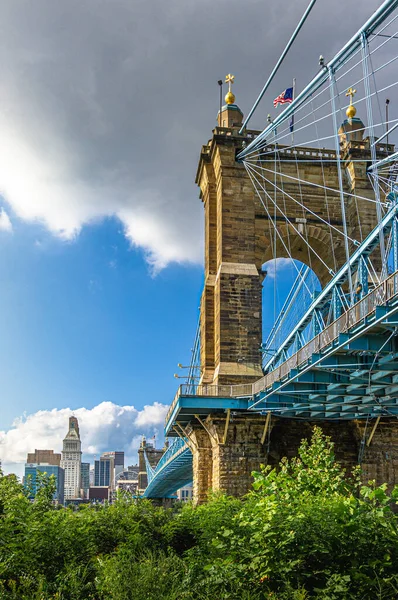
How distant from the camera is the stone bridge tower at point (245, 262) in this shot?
96.9 feet

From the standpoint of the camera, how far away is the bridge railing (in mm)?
16831

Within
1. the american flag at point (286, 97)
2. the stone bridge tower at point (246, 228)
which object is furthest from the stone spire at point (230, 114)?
the american flag at point (286, 97)

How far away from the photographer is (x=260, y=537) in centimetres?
886

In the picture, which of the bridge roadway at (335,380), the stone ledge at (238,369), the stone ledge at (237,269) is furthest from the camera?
the stone ledge at (237,269)

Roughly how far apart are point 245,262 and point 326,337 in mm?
13486

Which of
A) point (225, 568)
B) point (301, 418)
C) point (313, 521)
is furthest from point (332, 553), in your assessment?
point (301, 418)

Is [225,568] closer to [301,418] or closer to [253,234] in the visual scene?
[301,418]

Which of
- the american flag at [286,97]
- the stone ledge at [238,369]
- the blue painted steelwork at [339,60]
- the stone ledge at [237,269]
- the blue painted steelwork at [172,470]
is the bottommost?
the blue painted steelwork at [172,470]

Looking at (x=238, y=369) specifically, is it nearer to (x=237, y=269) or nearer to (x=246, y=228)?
(x=237, y=269)

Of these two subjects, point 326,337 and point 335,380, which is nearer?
point 326,337

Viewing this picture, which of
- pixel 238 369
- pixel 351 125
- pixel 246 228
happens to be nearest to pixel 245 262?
pixel 246 228

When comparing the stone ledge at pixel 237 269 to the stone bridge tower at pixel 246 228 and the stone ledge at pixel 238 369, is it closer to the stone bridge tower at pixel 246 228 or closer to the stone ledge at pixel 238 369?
the stone bridge tower at pixel 246 228

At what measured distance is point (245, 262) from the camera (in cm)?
3338

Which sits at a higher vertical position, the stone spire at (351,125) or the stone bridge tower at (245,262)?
the stone spire at (351,125)
